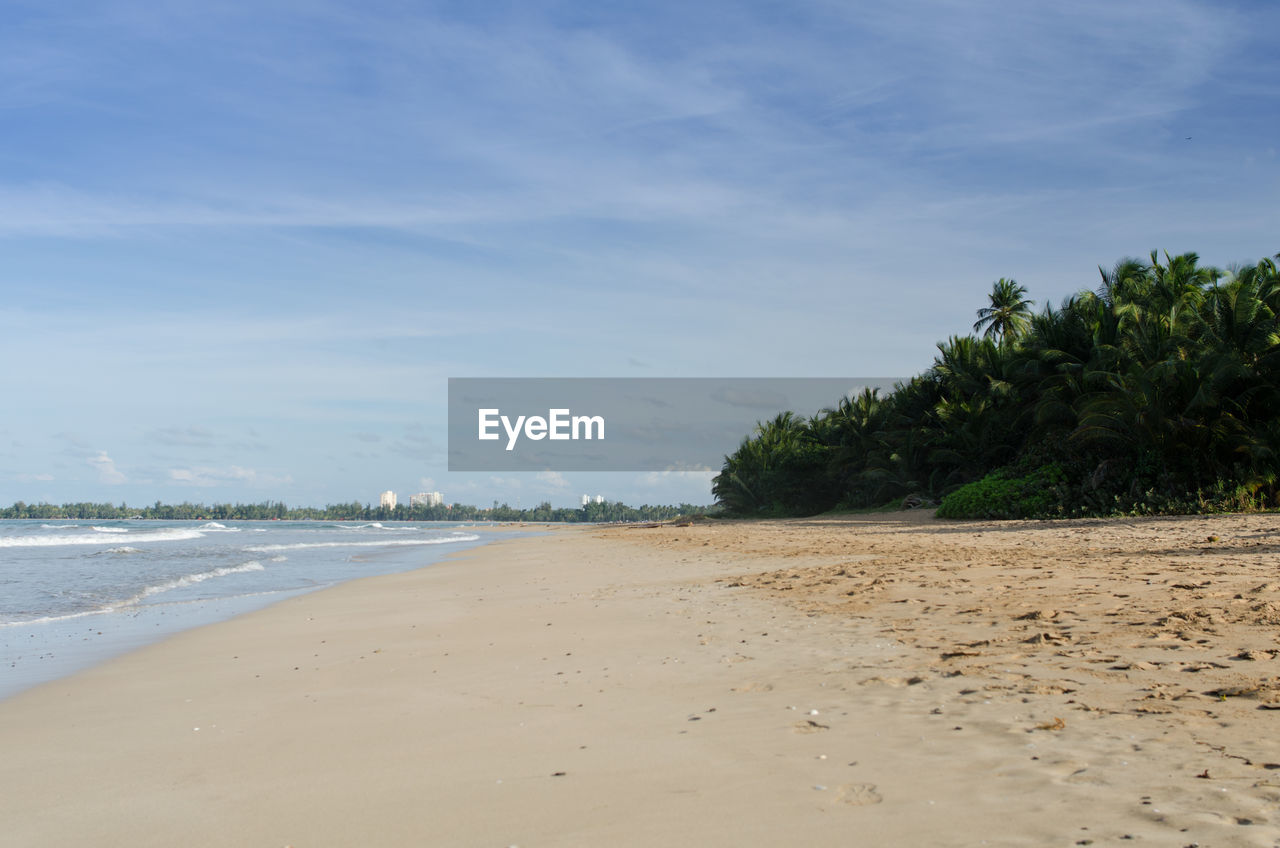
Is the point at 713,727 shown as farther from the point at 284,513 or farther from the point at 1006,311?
the point at 284,513

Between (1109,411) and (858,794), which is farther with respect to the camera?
(1109,411)

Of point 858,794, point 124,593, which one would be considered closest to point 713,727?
point 858,794

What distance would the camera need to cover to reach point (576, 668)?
22.2ft

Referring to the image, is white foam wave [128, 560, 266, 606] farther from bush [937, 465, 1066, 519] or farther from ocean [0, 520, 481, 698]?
bush [937, 465, 1066, 519]

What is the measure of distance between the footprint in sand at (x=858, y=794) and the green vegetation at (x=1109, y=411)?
2047cm

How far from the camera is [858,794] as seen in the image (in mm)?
3629

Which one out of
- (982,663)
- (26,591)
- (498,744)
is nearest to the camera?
(498,744)

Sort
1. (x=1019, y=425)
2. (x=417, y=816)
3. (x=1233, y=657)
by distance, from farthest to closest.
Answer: (x=1019, y=425) → (x=1233, y=657) → (x=417, y=816)

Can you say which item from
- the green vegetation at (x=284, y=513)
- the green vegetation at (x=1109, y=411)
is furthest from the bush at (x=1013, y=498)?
the green vegetation at (x=284, y=513)

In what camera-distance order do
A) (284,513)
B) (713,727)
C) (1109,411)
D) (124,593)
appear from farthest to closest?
(284,513)
(1109,411)
(124,593)
(713,727)

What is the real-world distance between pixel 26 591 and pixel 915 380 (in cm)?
3565

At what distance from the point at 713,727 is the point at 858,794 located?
1.31 metres

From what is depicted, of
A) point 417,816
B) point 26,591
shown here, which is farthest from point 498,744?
point 26,591

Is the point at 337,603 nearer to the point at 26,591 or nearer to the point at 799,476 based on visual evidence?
the point at 26,591
